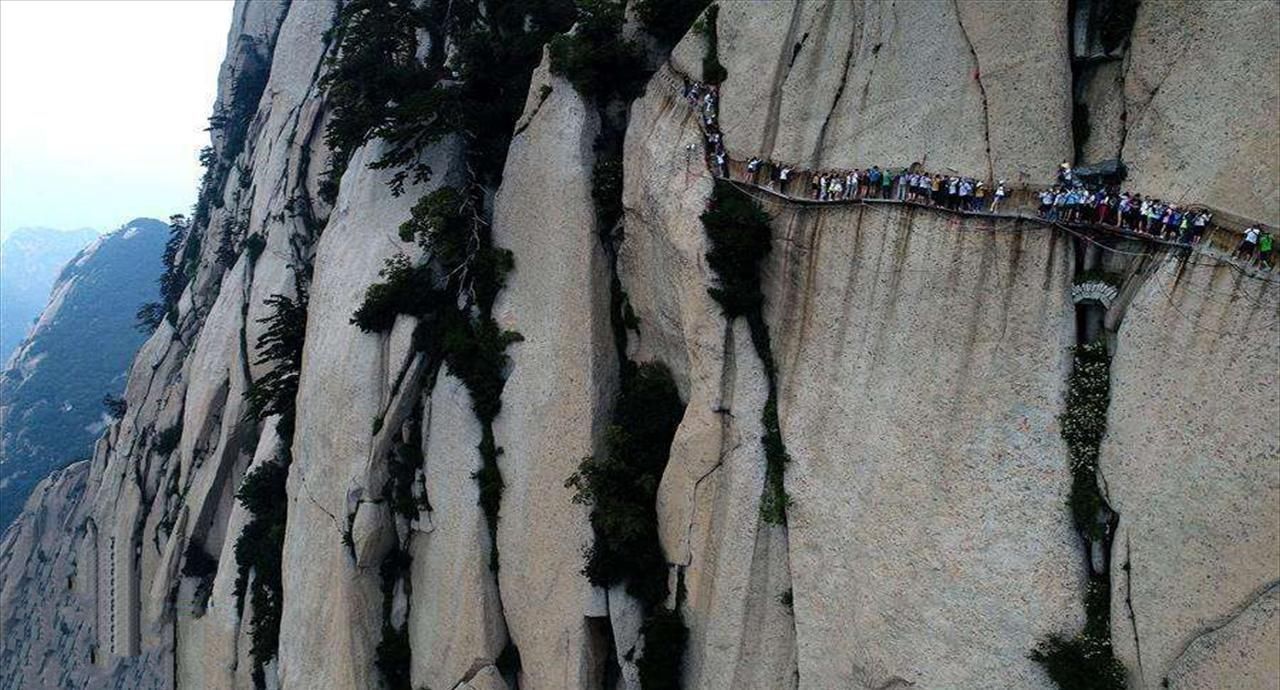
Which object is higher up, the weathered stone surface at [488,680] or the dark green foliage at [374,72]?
the dark green foliage at [374,72]

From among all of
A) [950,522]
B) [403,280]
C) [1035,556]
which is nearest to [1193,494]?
[1035,556]

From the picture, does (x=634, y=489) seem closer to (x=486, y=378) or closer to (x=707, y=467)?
(x=707, y=467)

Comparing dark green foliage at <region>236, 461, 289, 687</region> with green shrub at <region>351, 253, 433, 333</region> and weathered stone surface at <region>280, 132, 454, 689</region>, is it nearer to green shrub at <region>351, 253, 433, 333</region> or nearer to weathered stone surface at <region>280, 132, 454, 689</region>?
weathered stone surface at <region>280, 132, 454, 689</region>

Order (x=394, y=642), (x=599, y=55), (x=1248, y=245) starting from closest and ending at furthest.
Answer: (x=1248, y=245) → (x=599, y=55) → (x=394, y=642)

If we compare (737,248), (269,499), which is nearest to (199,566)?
(269,499)

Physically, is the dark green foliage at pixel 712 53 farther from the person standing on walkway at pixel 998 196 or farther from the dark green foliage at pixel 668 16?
the person standing on walkway at pixel 998 196

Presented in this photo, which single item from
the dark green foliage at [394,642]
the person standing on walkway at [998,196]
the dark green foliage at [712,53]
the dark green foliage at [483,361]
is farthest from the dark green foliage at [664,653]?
the dark green foliage at [712,53]
